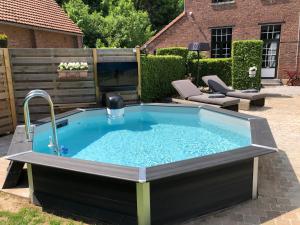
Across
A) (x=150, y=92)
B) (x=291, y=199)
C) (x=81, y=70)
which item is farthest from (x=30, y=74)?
(x=291, y=199)

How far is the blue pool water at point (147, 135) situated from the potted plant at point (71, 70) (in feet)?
4.03

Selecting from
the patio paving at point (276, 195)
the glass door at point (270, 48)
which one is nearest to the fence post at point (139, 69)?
the patio paving at point (276, 195)

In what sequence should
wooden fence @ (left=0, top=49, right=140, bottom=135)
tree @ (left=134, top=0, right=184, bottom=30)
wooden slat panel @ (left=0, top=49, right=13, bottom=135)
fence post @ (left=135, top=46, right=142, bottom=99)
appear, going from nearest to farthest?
wooden slat panel @ (left=0, top=49, right=13, bottom=135), wooden fence @ (left=0, top=49, right=140, bottom=135), fence post @ (left=135, top=46, right=142, bottom=99), tree @ (left=134, top=0, right=184, bottom=30)

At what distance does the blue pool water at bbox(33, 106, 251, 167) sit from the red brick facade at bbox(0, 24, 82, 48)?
7727 millimetres

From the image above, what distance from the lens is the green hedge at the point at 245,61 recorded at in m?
13.5

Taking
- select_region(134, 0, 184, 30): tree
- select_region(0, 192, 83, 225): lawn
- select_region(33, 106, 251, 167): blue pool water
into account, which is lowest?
select_region(0, 192, 83, 225): lawn

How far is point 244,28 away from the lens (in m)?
18.7

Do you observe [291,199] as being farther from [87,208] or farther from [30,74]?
[30,74]

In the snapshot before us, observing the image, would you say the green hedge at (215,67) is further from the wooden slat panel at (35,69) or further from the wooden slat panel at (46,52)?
the wooden slat panel at (35,69)

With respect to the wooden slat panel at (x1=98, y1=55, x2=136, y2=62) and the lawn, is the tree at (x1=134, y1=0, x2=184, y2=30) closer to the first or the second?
the wooden slat panel at (x1=98, y1=55, x2=136, y2=62)

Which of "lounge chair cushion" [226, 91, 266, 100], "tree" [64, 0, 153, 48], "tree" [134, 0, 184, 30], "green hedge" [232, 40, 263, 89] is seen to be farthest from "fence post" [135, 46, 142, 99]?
"tree" [134, 0, 184, 30]

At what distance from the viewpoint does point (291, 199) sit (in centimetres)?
388

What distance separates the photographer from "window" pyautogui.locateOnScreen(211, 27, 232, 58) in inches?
766

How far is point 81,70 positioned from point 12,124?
2.42 metres
